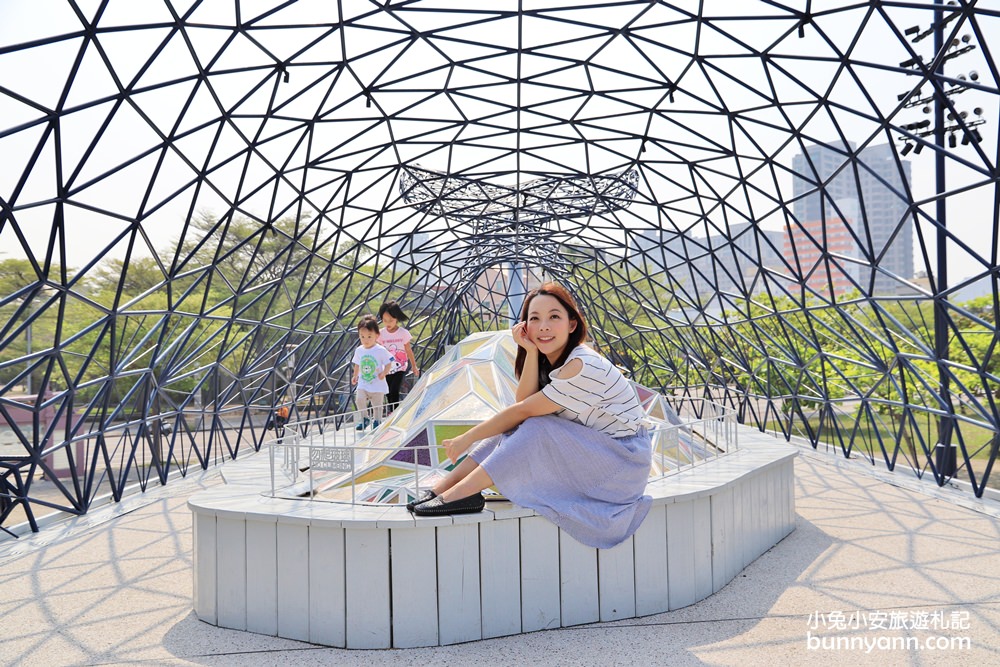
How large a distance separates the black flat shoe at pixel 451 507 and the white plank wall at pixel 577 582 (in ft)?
3.45

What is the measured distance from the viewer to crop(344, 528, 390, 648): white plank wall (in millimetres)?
7293

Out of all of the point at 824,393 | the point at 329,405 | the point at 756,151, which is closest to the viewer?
the point at 756,151

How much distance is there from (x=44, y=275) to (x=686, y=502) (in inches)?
458

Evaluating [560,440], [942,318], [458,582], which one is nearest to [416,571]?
[458,582]

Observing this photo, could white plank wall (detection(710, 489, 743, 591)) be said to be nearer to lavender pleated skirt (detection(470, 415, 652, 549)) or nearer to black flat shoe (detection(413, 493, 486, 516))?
lavender pleated skirt (detection(470, 415, 652, 549))

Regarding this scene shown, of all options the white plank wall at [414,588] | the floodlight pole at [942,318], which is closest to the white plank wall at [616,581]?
the white plank wall at [414,588]

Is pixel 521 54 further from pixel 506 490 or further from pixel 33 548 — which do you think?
pixel 33 548

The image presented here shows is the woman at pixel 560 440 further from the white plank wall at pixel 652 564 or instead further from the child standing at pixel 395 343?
the child standing at pixel 395 343

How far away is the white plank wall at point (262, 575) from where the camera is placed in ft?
25.0

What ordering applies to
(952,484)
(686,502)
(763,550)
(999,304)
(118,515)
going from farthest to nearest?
(952,484)
(118,515)
(999,304)
(763,550)
(686,502)

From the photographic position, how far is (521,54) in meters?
16.8

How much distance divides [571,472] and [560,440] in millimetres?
395

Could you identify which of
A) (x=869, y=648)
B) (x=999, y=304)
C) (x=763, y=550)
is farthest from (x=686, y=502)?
(x=999, y=304)

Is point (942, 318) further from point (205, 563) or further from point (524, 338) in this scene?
point (205, 563)
